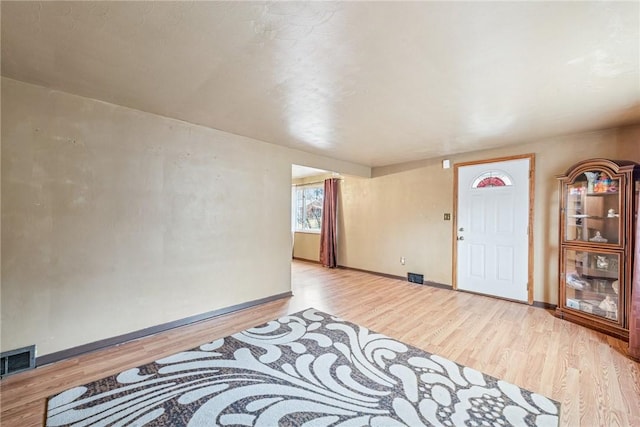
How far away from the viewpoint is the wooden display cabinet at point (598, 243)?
281 cm

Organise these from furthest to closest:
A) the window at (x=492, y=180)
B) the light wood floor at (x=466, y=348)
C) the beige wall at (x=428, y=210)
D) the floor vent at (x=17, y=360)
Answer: the window at (x=492, y=180)
the beige wall at (x=428, y=210)
the floor vent at (x=17, y=360)
the light wood floor at (x=466, y=348)

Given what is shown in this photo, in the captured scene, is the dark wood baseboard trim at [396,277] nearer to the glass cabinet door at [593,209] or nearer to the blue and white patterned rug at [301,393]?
the glass cabinet door at [593,209]

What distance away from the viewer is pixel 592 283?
319 centimetres

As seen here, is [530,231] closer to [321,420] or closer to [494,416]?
[494,416]

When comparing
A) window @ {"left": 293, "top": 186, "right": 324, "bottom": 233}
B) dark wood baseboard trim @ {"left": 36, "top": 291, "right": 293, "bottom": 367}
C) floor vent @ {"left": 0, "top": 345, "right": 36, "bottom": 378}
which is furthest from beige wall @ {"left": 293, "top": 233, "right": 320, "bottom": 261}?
floor vent @ {"left": 0, "top": 345, "right": 36, "bottom": 378}

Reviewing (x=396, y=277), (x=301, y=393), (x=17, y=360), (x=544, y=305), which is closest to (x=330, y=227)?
(x=396, y=277)

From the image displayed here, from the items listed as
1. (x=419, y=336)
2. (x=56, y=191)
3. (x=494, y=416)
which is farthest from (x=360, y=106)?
(x=56, y=191)

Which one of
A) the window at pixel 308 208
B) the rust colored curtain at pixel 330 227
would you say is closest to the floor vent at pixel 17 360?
the rust colored curtain at pixel 330 227

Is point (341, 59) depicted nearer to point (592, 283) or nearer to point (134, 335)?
point (134, 335)

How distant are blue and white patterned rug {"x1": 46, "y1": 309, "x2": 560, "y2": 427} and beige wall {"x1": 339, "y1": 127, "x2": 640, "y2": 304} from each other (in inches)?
102

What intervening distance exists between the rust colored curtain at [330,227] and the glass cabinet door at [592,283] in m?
4.08

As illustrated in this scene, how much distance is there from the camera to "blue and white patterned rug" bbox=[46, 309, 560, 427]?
165 cm

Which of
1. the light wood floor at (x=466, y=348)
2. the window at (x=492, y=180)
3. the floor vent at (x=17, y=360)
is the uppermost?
the window at (x=492, y=180)

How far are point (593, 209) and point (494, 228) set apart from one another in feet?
3.74
